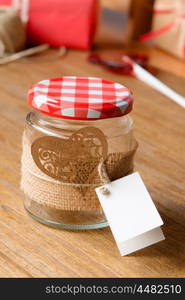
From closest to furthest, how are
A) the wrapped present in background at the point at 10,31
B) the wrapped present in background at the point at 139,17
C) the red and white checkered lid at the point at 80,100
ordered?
the red and white checkered lid at the point at 80,100 → the wrapped present in background at the point at 10,31 → the wrapped present in background at the point at 139,17

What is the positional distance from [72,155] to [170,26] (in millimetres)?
867

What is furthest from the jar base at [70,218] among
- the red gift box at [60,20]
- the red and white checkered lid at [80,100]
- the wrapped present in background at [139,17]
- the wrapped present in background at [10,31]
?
the wrapped present in background at [139,17]

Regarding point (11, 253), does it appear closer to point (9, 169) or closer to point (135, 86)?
point (9, 169)

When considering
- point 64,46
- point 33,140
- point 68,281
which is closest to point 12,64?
point 64,46

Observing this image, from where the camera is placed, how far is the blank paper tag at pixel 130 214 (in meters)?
0.61

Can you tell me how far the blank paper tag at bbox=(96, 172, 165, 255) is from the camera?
61cm

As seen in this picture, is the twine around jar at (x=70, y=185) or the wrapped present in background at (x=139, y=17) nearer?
the twine around jar at (x=70, y=185)

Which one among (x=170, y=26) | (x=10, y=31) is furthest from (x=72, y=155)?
(x=170, y=26)

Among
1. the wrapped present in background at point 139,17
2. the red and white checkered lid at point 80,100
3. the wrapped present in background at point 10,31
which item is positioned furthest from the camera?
the wrapped present in background at point 139,17

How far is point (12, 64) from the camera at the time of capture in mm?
1255

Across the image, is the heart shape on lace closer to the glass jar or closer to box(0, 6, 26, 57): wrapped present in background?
the glass jar

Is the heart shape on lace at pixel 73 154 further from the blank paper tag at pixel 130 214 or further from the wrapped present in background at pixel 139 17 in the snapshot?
the wrapped present in background at pixel 139 17

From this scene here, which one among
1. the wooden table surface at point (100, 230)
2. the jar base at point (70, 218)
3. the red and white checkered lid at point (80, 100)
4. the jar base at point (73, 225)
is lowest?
the wooden table surface at point (100, 230)

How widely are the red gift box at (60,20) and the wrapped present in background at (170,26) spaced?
6.6 inches
